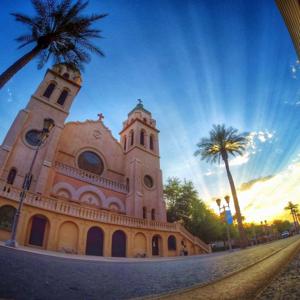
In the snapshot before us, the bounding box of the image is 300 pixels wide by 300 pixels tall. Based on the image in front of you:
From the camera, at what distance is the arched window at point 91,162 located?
23.7m

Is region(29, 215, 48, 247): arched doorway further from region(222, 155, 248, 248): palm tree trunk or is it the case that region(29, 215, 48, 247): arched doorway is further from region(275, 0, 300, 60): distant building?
region(275, 0, 300, 60): distant building

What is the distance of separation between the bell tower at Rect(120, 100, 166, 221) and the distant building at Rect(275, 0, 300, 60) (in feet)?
70.0

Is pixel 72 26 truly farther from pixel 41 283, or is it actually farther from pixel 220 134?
pixel 220 134

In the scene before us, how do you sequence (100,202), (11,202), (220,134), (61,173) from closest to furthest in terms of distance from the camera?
(11,202) < (61,173) < (100,202) < (220,134)

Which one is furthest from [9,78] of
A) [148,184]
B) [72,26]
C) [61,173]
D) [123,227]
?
[148,184]

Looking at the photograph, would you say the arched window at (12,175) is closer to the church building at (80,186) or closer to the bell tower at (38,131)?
the church building at (80,186)

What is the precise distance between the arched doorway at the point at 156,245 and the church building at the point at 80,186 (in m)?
0.10

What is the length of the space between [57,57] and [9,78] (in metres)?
4.13

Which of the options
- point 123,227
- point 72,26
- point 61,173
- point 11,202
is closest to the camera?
point 72,26

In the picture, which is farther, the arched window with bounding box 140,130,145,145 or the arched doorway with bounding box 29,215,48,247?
the arched window with bounding box 140,130,145,145

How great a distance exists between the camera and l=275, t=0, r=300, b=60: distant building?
4.40 m

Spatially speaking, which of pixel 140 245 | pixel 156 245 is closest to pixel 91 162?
pixel 140 245

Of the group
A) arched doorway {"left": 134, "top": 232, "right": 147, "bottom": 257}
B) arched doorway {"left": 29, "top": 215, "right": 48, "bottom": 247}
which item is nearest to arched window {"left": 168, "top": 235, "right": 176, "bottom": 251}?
arched doorway {"left": 134, "top": 232, "right": 147, "bottom": 257}

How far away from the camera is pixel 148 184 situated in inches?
1105
